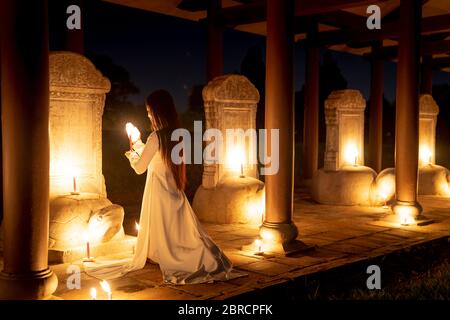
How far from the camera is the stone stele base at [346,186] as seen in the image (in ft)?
37.2

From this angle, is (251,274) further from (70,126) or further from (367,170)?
(367,170)

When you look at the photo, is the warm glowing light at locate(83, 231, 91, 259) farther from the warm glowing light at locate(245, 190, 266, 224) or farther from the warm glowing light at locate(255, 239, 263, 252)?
the warm glowing light at locate(245, 190, 266, 224)

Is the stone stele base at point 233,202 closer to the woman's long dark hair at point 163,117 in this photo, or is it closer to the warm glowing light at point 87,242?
the warm glowing light at point 87,242

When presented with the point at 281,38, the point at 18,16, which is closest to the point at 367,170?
the point at 281,38

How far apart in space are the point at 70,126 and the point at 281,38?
277 cm

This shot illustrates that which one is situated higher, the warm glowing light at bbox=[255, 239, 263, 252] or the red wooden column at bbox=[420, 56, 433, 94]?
the red wooden column at bbox=[420, 56, 433, 94]

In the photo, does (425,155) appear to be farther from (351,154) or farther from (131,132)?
(131,132)

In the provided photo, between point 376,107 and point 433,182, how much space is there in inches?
161

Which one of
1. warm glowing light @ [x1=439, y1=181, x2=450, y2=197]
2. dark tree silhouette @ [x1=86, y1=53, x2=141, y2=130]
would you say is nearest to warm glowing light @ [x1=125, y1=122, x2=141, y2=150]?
warm glowing light @ [x1=439, y1=181, x2=450, y2=197]

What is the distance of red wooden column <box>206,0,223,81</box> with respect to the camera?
1257 cm

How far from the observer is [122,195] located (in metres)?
14.0

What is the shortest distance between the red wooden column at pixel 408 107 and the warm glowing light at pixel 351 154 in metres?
2.70

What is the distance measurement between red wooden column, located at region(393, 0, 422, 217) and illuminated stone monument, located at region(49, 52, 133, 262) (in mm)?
4733

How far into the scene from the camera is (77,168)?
264 inches
